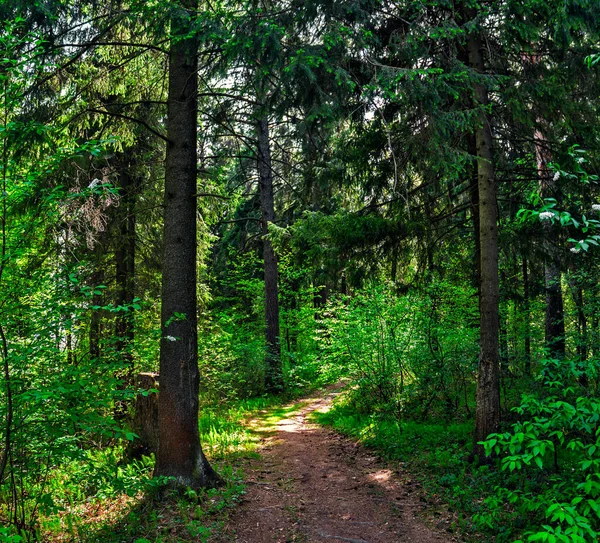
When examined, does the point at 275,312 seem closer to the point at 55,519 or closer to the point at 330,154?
the point at 330,154

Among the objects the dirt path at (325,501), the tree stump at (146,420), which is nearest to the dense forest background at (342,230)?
the tree stump at (146,420)

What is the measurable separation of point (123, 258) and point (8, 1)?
640cm

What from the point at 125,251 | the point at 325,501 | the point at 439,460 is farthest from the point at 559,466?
the point at 125,251

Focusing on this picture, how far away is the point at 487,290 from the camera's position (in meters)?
7.18

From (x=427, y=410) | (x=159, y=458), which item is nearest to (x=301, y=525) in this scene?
(x=159, y=458)

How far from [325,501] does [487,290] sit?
3.99m

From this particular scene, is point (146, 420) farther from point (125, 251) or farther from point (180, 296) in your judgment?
point (125, 251)

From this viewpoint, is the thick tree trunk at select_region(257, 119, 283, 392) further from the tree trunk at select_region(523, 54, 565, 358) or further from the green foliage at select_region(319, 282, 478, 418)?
the tree trunk at select_region(523, 54, 565, 358)

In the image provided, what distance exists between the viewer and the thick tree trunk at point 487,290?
280 inches

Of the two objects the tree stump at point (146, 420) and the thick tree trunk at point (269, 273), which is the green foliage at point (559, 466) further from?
the thick tree trunk at point (269, 273)

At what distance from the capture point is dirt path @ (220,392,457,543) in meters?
5.25

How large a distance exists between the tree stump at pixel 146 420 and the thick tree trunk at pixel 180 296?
1592 mm

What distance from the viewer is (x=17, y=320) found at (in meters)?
4.89

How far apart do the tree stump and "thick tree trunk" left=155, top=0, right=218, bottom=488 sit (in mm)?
1592
